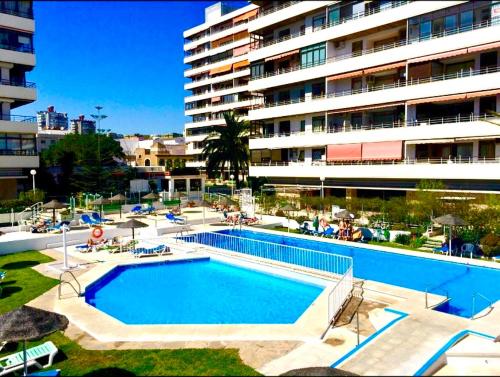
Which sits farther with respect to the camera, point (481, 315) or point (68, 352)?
point (481, 315)

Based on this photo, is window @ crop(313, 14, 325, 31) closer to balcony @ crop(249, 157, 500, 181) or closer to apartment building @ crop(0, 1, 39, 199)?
balcony @ crop(249, 157, 500, 181)

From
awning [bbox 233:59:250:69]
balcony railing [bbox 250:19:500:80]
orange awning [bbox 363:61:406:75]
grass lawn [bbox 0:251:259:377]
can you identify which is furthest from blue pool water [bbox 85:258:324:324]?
awning [bbox 233:59:250:69]

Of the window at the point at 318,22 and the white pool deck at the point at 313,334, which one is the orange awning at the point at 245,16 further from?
the white pool deck at the point at 313,334

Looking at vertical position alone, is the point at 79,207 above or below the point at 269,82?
below

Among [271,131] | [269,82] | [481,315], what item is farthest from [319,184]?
[481,315]

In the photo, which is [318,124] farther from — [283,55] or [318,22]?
[318,22]

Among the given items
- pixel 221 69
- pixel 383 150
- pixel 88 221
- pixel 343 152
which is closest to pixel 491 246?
pixel 383 150

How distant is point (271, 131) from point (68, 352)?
38202 mm

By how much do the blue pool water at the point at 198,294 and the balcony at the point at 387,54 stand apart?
19.4 metres

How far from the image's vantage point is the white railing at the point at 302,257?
13.6 m

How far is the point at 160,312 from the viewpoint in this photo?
15062 mm

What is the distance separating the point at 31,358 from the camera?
408 inches

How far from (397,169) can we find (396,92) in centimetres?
625

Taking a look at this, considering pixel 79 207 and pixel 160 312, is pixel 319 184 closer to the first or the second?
→ pixel 79 207
